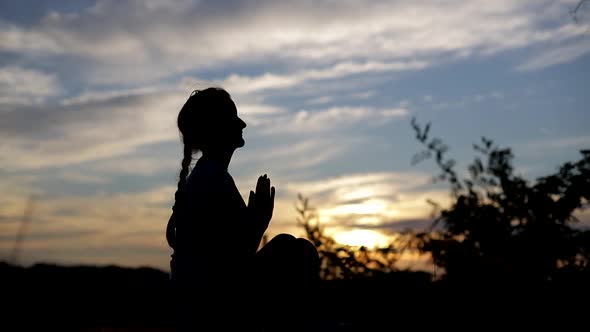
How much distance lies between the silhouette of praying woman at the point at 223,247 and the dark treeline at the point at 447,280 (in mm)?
1552

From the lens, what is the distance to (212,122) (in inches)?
148

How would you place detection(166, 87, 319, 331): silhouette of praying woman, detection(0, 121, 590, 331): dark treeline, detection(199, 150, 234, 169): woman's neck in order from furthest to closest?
1. detection(0, 121, 590, 331): dark treeline
2. detection(199, 150, 234, 169): woman's neck
3. detection(166, 87, 319, 331): silhouette of praying woman

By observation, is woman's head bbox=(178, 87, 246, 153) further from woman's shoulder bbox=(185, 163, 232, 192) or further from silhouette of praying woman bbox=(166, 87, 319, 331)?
woman's shoulder bbox=(185, 163, 232, 192)

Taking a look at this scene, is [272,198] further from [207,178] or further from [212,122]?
[212,122]

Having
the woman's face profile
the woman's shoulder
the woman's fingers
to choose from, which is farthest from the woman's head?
the woman's fingers

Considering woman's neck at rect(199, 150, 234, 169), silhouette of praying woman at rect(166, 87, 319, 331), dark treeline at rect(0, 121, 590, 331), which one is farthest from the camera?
dark treeline at rect(0, 121, 590, 331)

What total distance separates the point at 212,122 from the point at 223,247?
679mm

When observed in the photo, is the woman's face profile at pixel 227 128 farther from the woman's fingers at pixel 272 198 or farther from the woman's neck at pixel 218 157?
the woman's fingers at pixel 272 198

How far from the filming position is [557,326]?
5230 mm

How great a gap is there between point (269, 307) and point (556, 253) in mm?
4225

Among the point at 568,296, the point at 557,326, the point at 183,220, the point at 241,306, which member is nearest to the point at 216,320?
the point at 241,306

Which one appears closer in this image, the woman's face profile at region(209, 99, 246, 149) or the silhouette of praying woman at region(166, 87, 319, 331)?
the silhouette of praying woman at region(166, 87, 319, 331)

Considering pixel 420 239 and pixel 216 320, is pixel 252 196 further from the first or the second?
pixel 420 239

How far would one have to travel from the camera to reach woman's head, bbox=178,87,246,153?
375 centimetres
